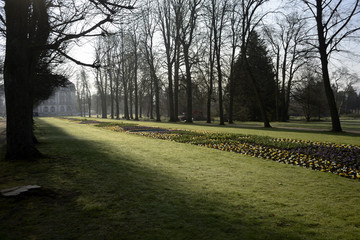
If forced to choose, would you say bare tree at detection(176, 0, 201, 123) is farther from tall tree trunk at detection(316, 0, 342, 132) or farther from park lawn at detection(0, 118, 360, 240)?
park lawn at detection(0, 118, 360, 240)

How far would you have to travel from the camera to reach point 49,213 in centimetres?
369

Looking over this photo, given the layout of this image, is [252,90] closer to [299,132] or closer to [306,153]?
[299,132]

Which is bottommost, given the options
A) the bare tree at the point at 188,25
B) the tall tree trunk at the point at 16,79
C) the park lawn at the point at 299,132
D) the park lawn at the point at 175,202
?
the park lawn at the point at 175,202

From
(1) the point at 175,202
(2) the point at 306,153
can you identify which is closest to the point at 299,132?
(2) the point at 306,153

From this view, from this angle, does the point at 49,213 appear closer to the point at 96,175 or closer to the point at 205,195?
the point at 96,175

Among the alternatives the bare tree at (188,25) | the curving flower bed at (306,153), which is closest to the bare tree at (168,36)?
the bare tree at (188,25)

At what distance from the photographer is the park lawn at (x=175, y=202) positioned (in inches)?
128

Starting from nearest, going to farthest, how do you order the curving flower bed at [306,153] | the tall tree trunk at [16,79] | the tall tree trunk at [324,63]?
the tall tree trunk at [16,79] → the curving flower bed at [306,153] → the tall tree trunk at [324,63]

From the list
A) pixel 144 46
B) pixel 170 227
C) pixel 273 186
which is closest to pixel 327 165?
pixel 273 186

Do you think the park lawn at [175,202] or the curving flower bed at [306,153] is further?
the curving flower bed at [306,153]

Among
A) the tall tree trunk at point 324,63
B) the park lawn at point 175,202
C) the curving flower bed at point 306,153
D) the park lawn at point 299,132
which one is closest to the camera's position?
the park lawn at point 175,202

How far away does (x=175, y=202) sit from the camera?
430 cm

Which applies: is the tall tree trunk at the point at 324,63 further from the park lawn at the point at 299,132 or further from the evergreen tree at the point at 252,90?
the evergreen tree at the point at 252,90

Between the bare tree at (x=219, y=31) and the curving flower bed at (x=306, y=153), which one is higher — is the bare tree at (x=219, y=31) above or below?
above
